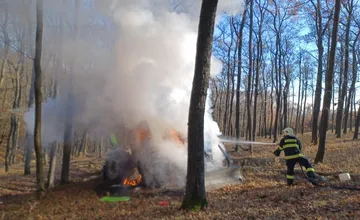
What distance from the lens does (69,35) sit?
11.5 metres

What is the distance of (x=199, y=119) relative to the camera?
21.2 feet

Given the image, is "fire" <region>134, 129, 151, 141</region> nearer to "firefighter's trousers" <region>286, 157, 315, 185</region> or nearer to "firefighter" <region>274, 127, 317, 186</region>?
"firefighter" <region>274, 127, 317, 186</region>

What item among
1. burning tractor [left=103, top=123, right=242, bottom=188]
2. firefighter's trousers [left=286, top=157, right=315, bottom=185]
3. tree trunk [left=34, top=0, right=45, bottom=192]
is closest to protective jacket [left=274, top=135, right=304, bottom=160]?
firefighter's trousers [left=286, top=157, right=315, bottom=185]

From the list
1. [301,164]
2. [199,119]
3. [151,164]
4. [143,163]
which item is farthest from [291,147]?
[143,163]

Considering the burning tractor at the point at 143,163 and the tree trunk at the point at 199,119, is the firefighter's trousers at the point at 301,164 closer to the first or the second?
the burning tractor at the point at 143,163

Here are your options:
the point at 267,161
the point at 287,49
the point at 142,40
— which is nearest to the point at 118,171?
the point at 142,40

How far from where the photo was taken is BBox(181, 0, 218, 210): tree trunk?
6422 millimetres

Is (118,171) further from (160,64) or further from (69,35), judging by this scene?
(69,35)

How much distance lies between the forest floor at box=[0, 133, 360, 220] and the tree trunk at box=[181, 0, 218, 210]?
361 mm

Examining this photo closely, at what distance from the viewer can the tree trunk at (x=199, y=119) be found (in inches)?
253

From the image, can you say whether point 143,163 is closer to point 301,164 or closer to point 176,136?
point 176,136

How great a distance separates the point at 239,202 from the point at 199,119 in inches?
84.2

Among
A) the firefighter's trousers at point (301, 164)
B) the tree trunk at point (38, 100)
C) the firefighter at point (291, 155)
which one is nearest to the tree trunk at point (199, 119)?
the firefighter at point (291, 155)

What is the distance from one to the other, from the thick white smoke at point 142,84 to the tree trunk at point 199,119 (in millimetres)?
3632
